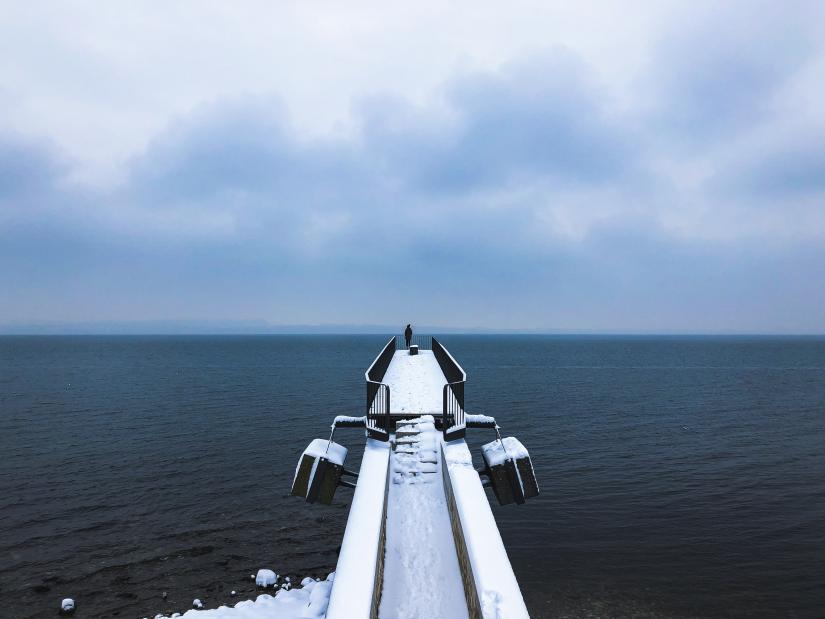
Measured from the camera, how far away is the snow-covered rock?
13.0m

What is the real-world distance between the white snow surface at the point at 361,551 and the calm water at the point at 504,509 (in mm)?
7351

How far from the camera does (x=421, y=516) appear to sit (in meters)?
7.94

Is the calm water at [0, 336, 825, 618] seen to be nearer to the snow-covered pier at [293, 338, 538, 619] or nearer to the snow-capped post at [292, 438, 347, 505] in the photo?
the snow-capped post at [292, 438, 347, 505]

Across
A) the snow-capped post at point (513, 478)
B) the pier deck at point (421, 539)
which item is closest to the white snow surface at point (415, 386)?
the pier deck at point (421, 539)

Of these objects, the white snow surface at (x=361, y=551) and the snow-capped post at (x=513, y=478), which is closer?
the white snow surface at (x=361, y=551)

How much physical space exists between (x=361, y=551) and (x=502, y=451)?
4513 millimetres

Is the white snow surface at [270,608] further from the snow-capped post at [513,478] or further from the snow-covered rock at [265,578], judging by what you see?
the snow-capped post at [513,478]

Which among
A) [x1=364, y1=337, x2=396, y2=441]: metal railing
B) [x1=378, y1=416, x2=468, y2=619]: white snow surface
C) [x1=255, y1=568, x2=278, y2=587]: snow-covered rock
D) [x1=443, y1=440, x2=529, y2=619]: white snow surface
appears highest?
[x1=364, y1=337, x2=396, y2=441]: metal railing

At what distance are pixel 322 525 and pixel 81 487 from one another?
483 inches

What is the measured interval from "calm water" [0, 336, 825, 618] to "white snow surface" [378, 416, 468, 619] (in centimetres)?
640

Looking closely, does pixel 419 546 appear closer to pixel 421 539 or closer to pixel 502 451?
pixel 421 539

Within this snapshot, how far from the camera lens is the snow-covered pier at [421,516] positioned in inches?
219

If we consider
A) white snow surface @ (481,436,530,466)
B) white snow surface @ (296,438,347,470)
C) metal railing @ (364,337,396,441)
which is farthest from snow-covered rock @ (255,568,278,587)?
white snow surface @ (481,436,530,466)

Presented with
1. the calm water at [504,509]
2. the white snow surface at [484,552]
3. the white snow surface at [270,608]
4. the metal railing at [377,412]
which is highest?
the metal railing at [377,412]
